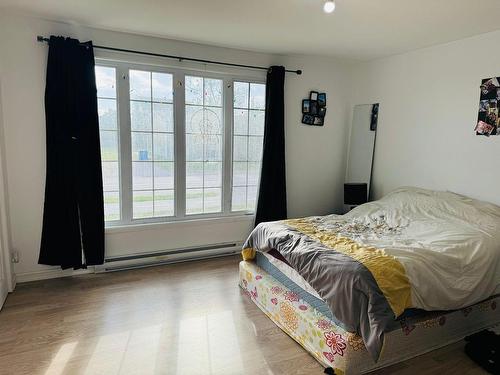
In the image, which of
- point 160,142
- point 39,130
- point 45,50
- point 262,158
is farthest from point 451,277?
point 45,50

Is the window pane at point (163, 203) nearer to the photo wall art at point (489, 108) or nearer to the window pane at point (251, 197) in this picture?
the window pane at point (251, 197)

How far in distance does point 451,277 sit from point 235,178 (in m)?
2.43

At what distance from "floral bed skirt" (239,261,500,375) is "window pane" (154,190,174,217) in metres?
1.50

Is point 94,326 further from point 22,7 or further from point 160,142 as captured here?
point 22,7

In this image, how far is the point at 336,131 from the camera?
4.38 meters

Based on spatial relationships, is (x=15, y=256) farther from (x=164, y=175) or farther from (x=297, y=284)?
(x=297, y=284)

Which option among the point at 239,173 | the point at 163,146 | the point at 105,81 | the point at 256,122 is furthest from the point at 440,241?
the point at 105,81

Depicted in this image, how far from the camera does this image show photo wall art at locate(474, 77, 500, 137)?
2.88 meters

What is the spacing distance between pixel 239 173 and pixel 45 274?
2.25 meters

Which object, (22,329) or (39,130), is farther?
(39,130)

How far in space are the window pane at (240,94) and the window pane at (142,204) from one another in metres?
1.42

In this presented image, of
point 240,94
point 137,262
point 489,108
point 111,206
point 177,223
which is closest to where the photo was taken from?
point 489,108

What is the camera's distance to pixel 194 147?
366 centimetres

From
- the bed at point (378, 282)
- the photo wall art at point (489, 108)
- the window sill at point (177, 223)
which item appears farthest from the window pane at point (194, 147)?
the photo wall art at point (489, 108)
